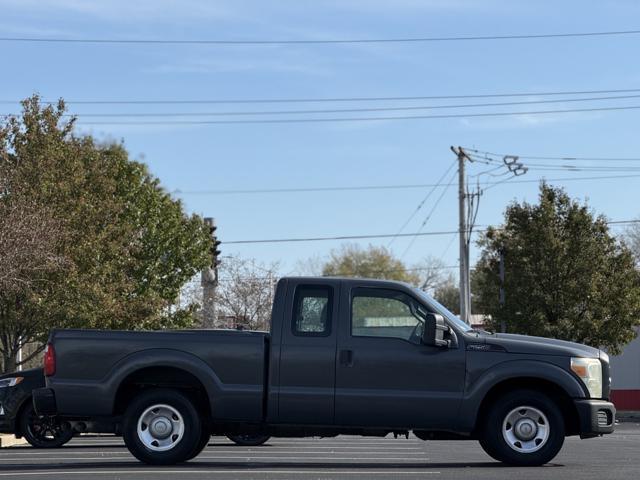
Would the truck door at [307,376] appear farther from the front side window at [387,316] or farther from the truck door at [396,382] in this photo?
the front side window at [387,316]

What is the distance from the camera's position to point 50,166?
3459cm

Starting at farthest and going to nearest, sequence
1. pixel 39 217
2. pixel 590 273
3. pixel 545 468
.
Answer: pixel 590 273
pixel 39 217
pixel 545 468

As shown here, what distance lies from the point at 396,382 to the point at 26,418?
7397mm

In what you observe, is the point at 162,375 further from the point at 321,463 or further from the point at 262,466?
the point at 321,463

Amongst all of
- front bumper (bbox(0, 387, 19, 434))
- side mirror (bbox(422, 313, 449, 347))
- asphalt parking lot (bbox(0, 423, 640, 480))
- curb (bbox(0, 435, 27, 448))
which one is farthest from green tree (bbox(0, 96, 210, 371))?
side mirror (bbox(422, 313, 449, 347))

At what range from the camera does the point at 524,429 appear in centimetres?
1339

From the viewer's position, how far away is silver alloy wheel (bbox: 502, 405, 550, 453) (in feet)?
43.8

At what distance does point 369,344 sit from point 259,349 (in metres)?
1.18

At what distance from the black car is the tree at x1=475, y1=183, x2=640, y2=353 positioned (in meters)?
30.8

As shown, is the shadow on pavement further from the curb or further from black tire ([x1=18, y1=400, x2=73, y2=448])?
the curb

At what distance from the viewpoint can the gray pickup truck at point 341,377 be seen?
13.2m

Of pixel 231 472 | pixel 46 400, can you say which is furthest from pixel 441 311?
pixel 46 400

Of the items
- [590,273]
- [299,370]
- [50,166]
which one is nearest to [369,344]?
[299,370]

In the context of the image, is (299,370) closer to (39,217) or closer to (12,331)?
(39,217)
